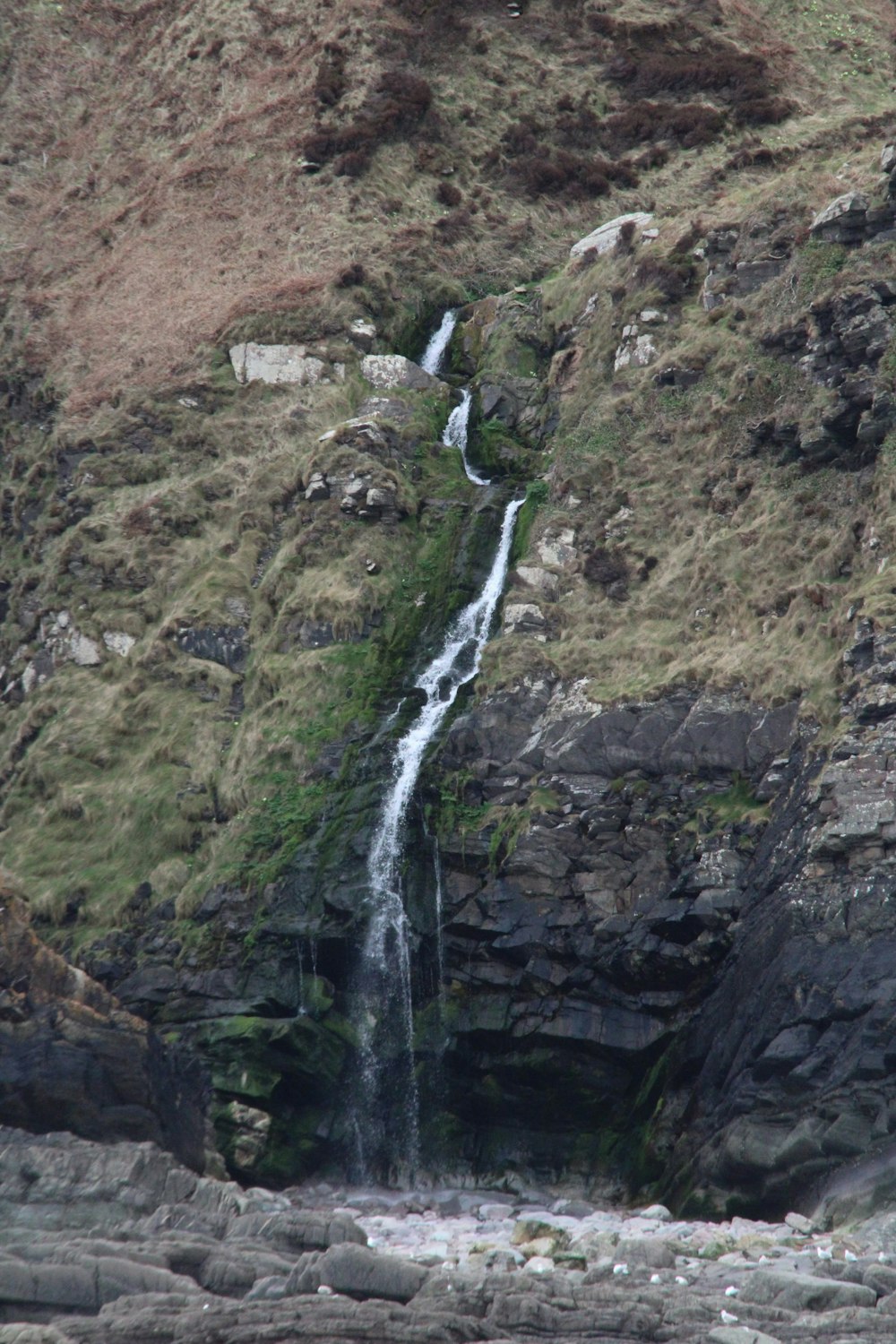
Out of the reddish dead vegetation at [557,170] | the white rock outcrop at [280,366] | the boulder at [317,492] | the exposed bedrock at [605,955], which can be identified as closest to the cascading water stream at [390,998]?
the exposed bedrock at [605,955]

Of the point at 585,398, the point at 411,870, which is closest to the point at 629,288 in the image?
the point at 585,398

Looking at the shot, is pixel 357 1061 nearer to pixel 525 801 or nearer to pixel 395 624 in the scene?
pixel 525 801

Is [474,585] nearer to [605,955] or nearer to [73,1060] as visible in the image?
[605,955]

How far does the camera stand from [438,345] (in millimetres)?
43312

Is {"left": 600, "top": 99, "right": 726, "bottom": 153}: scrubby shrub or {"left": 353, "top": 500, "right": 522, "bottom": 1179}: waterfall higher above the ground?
{"left": 600, "top": 99, "right": 726, "bottom": 153}: scrubby shrub

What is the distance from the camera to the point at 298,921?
28500mm

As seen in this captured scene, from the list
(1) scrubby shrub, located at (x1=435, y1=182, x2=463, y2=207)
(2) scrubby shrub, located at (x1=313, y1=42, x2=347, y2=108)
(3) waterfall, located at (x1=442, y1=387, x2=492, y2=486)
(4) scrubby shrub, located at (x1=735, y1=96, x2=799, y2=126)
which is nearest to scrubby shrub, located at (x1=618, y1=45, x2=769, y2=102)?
(4) scrubby shrub, located at (x1=735, y1=96, x2=799, y2=126)

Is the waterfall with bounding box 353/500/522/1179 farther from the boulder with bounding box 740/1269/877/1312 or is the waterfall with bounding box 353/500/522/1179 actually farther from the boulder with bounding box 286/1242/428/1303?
Answer: the boulder with bounding box 740/1269/877/1312

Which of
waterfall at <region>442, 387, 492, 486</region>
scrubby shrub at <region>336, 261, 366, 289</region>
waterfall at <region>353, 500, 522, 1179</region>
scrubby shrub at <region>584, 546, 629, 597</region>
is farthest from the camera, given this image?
scrubby shrub at <region>336, 261, 366, 289</region>

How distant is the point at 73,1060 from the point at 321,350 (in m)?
24.5

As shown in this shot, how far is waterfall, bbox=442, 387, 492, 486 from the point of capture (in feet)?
128

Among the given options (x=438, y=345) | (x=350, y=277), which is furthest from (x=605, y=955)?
(x=350, y=277)

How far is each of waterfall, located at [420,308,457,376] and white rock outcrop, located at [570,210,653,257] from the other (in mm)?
3960

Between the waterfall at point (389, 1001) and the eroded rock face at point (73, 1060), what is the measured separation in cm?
375
